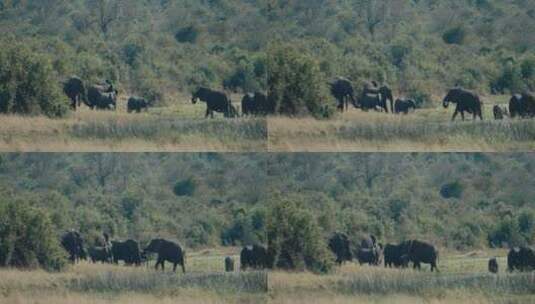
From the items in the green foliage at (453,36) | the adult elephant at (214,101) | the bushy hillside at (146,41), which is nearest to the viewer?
the adult elephant at (214,101)

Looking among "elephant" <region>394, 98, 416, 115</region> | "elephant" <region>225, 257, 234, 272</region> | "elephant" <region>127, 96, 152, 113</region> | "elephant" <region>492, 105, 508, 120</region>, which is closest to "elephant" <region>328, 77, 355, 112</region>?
"elephant" <region>394, 98, 416, 115</region>

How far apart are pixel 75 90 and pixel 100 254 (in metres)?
3.30

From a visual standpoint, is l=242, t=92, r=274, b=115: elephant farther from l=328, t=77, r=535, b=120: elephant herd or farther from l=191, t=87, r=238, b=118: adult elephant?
l=328, t=77, r=535, b=120: elephant herd

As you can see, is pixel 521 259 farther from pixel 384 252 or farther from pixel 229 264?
pixel 229 264

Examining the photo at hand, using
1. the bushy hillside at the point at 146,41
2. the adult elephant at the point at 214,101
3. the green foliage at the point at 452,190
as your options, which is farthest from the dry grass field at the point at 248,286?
the bushy hillside at the point at 146,41

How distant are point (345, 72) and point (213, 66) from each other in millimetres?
2656

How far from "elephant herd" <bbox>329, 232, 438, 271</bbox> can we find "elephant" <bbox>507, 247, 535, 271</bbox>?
147 centimetres

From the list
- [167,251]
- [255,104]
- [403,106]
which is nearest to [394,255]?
[403,106]

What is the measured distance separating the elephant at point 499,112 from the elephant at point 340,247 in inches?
154

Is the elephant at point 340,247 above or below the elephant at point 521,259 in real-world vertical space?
above

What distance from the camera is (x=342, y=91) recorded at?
32.9 m

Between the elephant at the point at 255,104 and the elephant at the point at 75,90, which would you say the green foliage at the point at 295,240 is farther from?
the elephant at the point at 75,90

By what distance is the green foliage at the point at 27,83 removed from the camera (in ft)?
106

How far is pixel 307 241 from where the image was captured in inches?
1268
